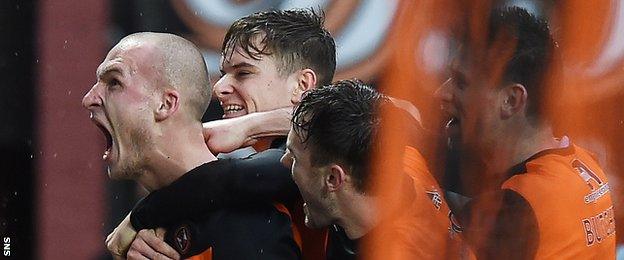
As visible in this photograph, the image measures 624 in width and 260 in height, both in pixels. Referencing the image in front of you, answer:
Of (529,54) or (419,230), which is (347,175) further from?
(529,54)

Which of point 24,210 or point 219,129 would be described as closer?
point 219,129

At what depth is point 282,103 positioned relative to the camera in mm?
2398

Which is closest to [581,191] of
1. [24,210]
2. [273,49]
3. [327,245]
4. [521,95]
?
[521,95]

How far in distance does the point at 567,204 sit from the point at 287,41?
0.62 meters

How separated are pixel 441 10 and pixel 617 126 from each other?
0.42m

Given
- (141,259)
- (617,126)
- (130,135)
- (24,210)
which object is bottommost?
(24,210)

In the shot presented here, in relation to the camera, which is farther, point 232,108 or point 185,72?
point 232,108

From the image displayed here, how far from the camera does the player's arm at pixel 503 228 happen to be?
2184 millimetres

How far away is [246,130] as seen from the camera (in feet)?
7.63

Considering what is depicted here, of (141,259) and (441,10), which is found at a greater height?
(441,10)

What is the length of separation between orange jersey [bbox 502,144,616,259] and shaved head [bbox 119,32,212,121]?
1.94 feet

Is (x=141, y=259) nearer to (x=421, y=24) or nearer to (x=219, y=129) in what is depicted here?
(x=219, y=129)

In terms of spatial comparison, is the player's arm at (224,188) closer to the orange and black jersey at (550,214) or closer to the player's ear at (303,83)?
the player's ear at (303,83)

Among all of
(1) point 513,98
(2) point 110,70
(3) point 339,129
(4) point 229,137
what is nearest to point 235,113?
(4) point 229,137
